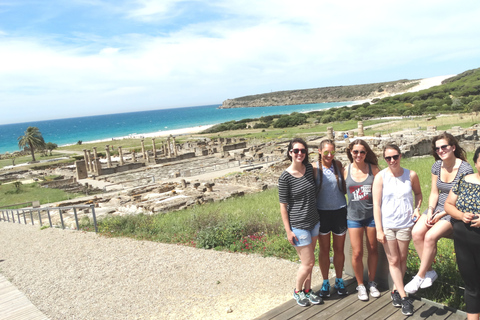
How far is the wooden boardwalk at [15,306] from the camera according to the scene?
6.47 meters

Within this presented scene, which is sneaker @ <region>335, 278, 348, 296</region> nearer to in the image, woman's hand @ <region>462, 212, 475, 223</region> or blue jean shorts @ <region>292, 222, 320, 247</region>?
blue jean shorts @ <region>292, 222, 320, 247</region>

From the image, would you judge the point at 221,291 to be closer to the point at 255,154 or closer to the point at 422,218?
the point at 422,218

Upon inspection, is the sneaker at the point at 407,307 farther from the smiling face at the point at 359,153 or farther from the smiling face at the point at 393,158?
the smiling face at the point at 359,153

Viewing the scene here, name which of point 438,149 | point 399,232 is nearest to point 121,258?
point 399,232

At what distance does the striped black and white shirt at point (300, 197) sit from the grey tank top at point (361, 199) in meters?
0.52

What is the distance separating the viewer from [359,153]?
4.87 m

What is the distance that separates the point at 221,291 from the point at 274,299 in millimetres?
1095

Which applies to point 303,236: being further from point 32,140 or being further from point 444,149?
point 32,140

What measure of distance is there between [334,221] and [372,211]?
528 mm

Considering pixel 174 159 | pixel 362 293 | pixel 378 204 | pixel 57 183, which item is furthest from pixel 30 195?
pixel 378 204

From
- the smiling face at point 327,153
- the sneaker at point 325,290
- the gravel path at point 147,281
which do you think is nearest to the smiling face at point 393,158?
the smiling face at point 327,153

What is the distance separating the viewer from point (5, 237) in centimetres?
1429

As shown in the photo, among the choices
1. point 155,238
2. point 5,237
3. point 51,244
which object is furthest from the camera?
point 5,237

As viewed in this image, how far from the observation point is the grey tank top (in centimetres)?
484
